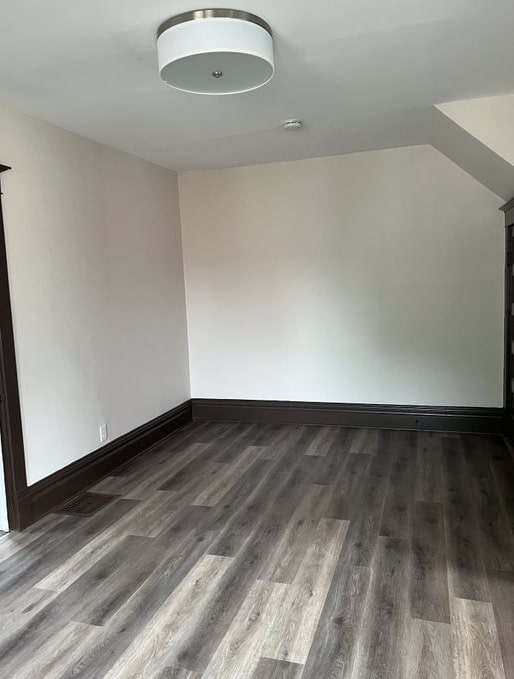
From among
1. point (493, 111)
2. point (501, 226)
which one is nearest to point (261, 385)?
point (501, 226)

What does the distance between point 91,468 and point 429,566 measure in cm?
226

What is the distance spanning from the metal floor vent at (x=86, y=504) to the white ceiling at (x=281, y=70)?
235 centimetres

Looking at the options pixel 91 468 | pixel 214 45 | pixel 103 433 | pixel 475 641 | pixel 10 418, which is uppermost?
pixel 214 45

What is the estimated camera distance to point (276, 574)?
253 centimetres

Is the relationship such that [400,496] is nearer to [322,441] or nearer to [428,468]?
[428,468]

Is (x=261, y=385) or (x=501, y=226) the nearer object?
(x=501, y=226)

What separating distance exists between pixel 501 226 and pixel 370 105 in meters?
1.73

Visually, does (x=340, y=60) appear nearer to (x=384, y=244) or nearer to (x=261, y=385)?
(x=384, y=244)

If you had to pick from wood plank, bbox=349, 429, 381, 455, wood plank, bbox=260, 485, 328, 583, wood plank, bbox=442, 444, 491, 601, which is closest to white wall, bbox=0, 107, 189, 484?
wood plank, bbox=260, 485, 328, 583

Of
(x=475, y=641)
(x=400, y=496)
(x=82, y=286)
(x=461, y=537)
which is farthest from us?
(x=82, y=286)

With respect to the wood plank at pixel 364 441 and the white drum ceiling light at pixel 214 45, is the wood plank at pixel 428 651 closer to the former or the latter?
the wood plank at pixel 364 441

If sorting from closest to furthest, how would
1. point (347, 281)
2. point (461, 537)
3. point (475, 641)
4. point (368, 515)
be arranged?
point (475, 641), point (461, 537), point (368, 515), point (347, 281)

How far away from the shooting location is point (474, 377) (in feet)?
14.7

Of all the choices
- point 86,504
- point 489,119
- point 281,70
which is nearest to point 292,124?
point 281,70
